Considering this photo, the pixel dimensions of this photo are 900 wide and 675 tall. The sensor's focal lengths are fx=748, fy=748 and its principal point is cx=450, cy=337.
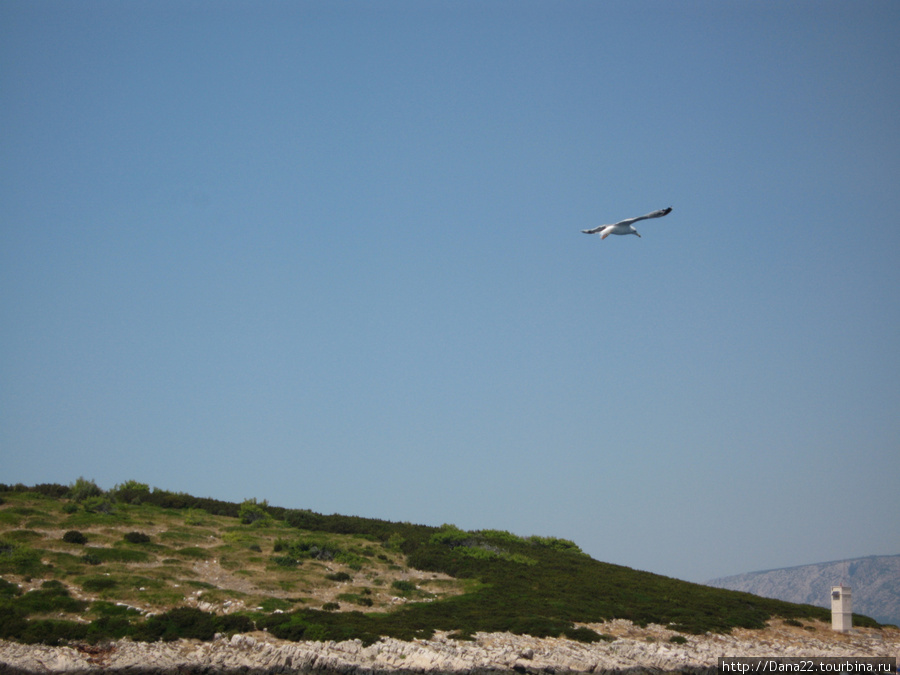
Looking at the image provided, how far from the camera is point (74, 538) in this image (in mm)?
36688

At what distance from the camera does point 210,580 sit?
34.6m

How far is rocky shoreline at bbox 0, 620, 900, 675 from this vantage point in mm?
25016

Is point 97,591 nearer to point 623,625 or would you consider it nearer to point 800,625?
point 623,625

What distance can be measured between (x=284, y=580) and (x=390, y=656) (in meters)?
11.0

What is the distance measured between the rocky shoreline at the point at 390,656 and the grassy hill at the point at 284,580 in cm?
88

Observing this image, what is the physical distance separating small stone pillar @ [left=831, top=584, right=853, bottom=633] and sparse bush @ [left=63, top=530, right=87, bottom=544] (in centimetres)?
3767

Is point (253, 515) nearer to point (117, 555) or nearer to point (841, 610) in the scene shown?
point (117, 555)

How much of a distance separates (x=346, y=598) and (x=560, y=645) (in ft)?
34.5

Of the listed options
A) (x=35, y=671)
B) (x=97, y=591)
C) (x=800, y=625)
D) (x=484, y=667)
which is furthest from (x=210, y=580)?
(x=800, y=625)

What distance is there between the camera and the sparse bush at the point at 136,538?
3847 cm

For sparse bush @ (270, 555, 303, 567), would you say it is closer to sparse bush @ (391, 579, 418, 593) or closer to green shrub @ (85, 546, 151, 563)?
sparse bush @ (391, 579, 418, 593)

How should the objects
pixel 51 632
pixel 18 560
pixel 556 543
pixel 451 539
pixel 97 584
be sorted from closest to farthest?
pixel 51 632, pixel 97 584, pixel 18 560, pixel 451 539, pixel 556 543

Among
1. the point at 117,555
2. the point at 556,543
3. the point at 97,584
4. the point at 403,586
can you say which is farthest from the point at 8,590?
the point at 556,543

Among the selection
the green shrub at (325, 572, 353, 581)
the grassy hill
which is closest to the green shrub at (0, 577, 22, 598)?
the grassy hill
